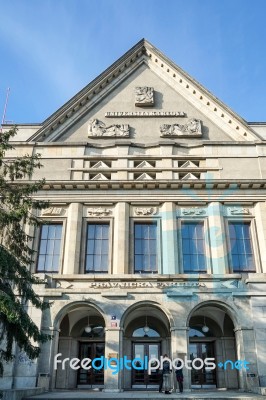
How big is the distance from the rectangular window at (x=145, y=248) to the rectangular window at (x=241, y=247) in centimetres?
443

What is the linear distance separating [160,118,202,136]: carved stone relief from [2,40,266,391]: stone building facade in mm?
67

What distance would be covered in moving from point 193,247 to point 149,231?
A: 275cm

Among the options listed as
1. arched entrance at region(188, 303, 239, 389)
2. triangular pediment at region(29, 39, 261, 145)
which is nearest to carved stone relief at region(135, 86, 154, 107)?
triangular pediment at region(29, 39, 261, 145)

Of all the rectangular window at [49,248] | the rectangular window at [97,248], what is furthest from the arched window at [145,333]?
the rectangular window at [49,248]

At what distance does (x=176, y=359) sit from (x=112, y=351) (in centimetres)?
300

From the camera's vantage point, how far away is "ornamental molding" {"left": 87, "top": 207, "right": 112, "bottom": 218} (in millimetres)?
24281

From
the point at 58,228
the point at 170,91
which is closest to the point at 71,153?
the point at 58,228

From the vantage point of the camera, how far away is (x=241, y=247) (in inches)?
925

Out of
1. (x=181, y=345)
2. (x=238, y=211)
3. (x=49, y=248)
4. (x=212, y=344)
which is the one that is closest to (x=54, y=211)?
(x=49, y=248)

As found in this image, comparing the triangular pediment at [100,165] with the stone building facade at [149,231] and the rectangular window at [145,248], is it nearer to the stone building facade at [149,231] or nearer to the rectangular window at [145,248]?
the stone building facade at [149,231]

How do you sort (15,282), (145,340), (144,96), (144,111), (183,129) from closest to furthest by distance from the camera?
(15,282) → (145,340) → (183,129) → (144,111) → (144,96)

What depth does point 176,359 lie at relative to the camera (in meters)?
18.7

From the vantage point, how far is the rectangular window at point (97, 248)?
23.1 metres

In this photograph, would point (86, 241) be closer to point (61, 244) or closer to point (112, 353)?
point (61, 244)
